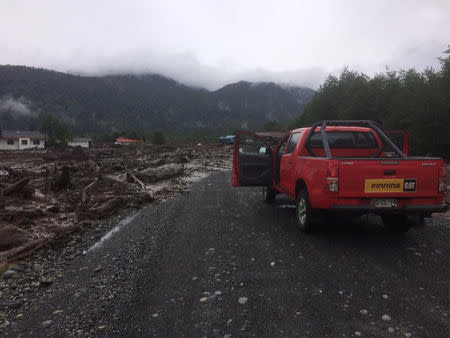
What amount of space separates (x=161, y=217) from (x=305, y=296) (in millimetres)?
4601

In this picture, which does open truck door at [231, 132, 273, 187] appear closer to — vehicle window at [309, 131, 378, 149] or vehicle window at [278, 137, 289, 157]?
vehicle window at [278, 137, 289, 157]

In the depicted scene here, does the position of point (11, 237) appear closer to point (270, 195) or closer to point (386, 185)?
point (270, 195)

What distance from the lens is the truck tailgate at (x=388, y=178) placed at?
4.80 metres

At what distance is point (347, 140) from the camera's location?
6664 millimetres

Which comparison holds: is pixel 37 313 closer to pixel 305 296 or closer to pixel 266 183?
pixel 305 296

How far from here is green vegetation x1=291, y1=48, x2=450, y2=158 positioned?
23316 millimetres

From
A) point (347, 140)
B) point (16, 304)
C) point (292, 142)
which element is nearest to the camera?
point (16, 304)

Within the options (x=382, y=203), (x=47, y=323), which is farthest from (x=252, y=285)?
(x=382, y=203)

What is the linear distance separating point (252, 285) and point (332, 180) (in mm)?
2010

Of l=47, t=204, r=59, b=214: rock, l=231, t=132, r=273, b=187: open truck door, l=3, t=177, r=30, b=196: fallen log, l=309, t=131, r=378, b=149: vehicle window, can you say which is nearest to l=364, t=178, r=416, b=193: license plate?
l=309, t=131, r=378, b=149: vehicle window

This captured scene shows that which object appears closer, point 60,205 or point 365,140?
point 365,140

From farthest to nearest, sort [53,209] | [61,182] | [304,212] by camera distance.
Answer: [61,182] < [53,209] < [304,212]

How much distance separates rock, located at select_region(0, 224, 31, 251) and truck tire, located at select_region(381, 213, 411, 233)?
666cm

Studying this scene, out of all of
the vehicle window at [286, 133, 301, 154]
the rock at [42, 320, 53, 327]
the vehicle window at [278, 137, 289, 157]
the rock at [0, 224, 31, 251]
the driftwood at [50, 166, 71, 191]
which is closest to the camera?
the rock at [42, 320, 53, 327]
